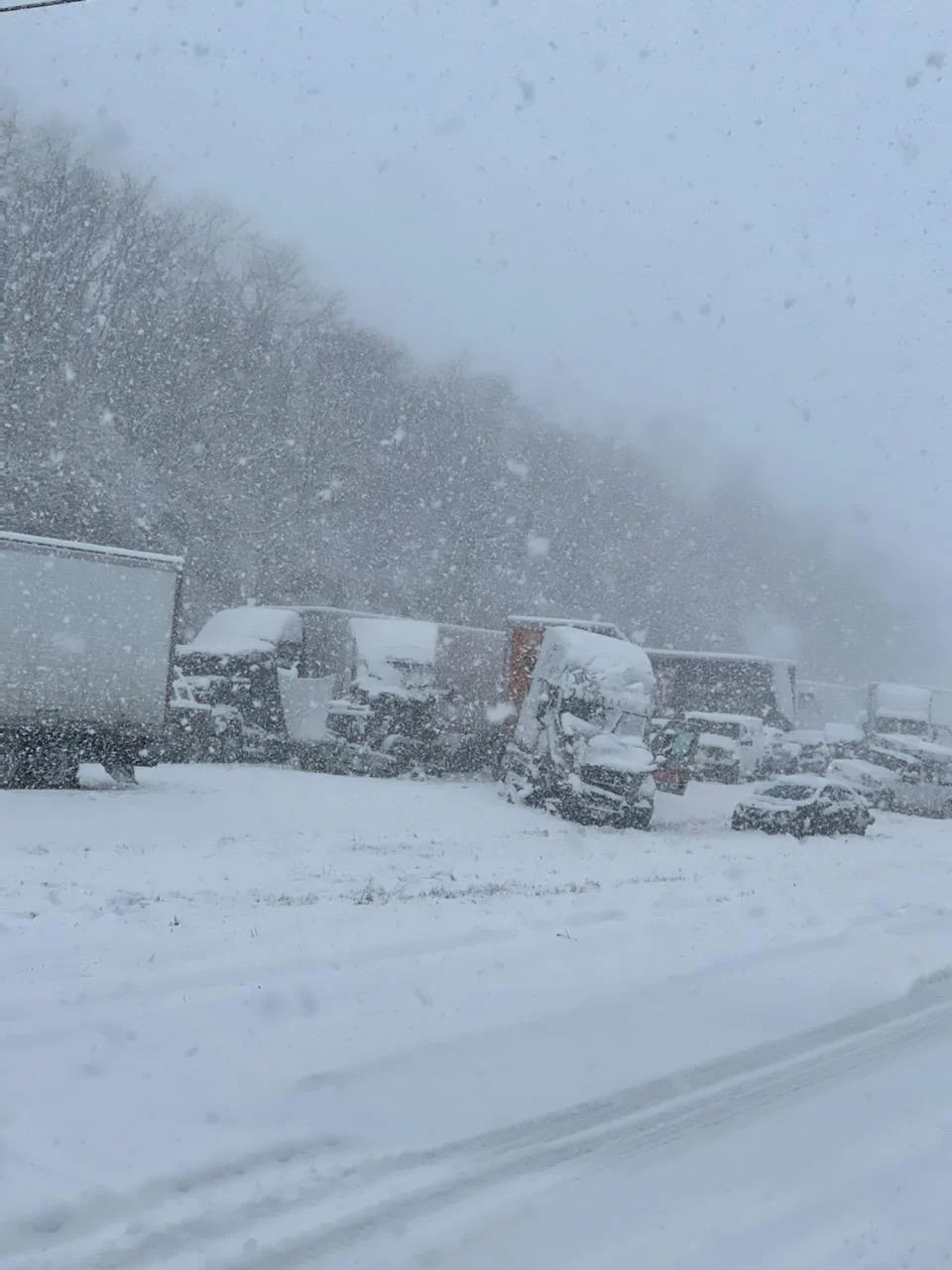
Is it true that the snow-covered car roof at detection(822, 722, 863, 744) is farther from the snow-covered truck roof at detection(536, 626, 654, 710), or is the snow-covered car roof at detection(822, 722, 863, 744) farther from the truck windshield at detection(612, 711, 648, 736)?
the truck windshield at detection(612, 711, 648, 736)

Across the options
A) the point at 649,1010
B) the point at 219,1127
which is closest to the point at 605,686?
the point at 649,1010

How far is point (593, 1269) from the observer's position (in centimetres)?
416

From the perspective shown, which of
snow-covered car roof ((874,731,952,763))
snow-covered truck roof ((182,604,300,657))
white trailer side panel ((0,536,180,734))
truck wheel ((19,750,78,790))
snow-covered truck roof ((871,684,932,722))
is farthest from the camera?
snow-covered truck roof ((871,684,932,722))

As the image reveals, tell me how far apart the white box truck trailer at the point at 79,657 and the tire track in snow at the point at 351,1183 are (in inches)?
519

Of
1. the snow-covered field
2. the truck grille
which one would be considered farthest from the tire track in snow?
the truck grille

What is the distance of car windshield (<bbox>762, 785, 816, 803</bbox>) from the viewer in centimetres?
2261

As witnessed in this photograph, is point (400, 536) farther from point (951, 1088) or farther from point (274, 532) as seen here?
point (951, 1088)

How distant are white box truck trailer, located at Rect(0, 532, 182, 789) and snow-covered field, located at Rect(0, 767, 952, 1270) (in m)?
4.97

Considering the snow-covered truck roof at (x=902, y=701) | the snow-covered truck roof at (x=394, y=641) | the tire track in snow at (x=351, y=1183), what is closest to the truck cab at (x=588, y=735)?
the snow-covered truck roof at (x=394, y=641)

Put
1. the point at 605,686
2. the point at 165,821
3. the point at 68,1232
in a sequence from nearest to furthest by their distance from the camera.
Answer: the point at 68,1232
the point at 165,821
the point at 605,686

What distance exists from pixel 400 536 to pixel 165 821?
36821mm

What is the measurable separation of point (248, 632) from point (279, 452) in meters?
21.4

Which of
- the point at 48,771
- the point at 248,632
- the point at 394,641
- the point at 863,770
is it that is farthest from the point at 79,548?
the point at 863,770

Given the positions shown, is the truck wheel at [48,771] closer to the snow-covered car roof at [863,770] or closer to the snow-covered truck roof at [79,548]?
the snow-covered truck roof at [79,548]
